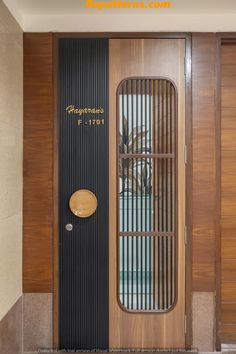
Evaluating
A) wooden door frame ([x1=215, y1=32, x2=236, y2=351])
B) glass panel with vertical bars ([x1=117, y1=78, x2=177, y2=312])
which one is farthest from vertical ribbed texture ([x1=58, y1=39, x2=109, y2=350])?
wooden door frame ([x1=215, y1=32, x2=236, y2=351])

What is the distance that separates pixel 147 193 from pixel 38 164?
32.3 inches

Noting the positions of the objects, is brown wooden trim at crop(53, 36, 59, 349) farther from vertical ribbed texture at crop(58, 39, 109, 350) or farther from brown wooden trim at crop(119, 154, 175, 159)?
brown wooden trim at crop(119, 154, 175, 159)

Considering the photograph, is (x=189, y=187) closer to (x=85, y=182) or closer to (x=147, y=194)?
(x=147, y=194)

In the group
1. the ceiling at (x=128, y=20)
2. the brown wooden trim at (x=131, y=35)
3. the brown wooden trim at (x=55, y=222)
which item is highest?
the ceiling at (x=128, y=20)

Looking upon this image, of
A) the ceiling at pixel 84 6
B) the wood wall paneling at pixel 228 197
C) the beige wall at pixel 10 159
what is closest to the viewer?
the beige wall at pixel 10 159

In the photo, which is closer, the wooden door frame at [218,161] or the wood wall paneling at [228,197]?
the wooden door frame at [218,161]

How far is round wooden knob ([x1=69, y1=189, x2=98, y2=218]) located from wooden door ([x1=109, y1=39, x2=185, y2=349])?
0.14 m

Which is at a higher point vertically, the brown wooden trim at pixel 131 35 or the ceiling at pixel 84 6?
the ceiling at pixel 84 6

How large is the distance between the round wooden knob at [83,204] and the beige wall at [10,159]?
0.39m

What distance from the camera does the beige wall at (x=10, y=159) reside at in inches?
94.0

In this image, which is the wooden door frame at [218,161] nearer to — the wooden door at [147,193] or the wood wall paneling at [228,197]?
the wood wall paneling at [228,197]

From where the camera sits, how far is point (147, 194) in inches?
114

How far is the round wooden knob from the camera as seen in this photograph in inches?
112

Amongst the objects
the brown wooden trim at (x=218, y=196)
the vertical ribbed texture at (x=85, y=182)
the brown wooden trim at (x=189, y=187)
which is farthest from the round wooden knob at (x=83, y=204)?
the brown wooden trim at (x=218, y=196)
